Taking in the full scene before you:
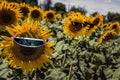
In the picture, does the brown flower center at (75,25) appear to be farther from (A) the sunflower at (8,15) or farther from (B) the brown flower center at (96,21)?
(B) the brown flower center at (96,21)

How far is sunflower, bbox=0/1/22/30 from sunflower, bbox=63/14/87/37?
1.32 m

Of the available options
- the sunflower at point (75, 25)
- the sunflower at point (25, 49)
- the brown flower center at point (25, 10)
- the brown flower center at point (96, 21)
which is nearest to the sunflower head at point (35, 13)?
the brown flower center at point (25, 10)

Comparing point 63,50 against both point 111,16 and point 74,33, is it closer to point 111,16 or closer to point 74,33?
point 74,33

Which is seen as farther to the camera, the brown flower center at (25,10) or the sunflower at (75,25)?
the brown flower center at (25,10)

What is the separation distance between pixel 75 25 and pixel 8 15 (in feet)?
5.58

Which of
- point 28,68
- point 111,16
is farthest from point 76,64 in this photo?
point 111,16

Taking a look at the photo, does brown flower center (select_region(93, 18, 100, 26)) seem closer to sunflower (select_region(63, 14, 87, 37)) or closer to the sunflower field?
the sunflower field

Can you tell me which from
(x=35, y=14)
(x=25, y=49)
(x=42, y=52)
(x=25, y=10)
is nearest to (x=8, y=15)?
(x=42, y=52)

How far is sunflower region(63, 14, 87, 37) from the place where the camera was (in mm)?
6578

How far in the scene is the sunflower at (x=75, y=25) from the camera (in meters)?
6.58

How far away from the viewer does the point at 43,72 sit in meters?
4.97

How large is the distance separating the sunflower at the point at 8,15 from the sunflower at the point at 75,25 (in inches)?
52.2

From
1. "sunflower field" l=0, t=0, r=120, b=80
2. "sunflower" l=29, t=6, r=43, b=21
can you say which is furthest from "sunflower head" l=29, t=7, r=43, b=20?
"sunflower field" l=0, t=0, r=120, b=80

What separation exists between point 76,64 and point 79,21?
1073 millimetres
